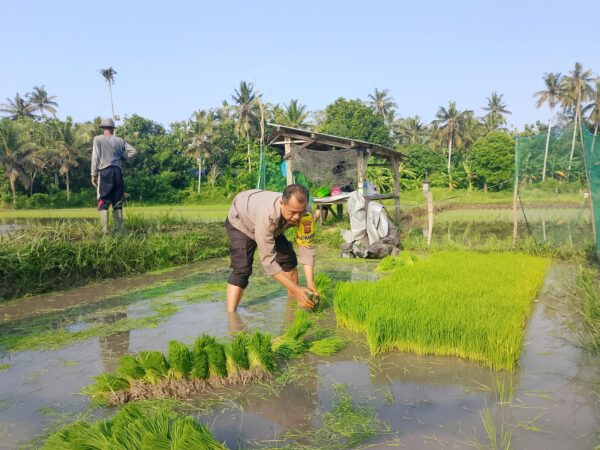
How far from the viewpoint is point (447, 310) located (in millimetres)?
3371

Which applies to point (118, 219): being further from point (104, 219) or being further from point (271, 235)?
point (271, 235)

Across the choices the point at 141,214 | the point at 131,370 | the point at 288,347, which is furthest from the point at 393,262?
the point at 131,370

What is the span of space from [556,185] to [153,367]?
659 cm

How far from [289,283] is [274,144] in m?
7.30

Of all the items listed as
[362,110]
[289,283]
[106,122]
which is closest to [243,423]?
[289,283]

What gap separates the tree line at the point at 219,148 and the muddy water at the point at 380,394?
21.7m

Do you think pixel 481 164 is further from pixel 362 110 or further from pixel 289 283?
pixel 289 283

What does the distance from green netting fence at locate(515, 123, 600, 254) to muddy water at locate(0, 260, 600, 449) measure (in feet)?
11.7

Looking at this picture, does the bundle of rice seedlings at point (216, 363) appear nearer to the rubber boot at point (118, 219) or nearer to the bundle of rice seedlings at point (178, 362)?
the bundle of rice seedlings at point (178, 362)

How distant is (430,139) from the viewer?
42.1 meters

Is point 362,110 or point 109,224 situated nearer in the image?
point 109,224

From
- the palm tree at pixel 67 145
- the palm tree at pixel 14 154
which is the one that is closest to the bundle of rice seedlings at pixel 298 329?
the palm tree at pixel 14 154

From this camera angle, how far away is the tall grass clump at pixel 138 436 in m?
1.63

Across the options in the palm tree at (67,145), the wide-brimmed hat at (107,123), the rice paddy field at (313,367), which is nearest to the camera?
the rice paddy field at (313,367)
